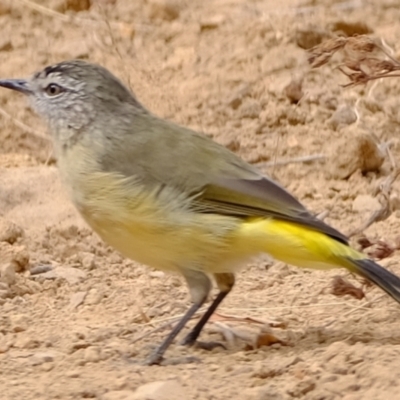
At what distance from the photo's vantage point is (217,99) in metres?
7.68

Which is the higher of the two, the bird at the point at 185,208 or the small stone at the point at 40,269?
the bird at the point at 185,208

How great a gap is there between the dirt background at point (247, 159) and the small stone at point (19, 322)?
0.01 m

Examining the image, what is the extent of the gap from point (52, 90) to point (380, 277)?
1.78 m

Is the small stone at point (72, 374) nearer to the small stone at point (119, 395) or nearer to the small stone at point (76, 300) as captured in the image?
the small stone at point (119, 395)

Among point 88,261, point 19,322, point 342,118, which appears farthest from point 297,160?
point 19,322

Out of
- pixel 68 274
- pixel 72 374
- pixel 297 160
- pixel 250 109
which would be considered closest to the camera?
pixel 72 374

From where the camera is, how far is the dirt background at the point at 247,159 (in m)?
4.03

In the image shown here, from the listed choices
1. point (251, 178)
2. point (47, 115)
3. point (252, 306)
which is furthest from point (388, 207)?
point (47, 115)

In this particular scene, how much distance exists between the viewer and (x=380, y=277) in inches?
170

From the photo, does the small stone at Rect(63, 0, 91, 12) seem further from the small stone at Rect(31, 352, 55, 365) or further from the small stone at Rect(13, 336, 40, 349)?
the small stone at Rect(31, 352, 55, 365)

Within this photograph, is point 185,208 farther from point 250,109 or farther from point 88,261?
point 250,109

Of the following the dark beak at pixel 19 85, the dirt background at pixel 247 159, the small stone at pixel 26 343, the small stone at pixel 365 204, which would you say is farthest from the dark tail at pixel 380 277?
the small stone at pixel 365 204

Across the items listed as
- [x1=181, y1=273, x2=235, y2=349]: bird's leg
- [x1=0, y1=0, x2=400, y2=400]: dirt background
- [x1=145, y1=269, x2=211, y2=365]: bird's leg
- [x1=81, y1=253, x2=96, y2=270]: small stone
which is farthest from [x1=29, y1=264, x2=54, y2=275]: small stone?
[x1=145, y1=269, x2=211, y2=365]: bird's leg

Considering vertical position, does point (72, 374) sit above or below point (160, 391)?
below
